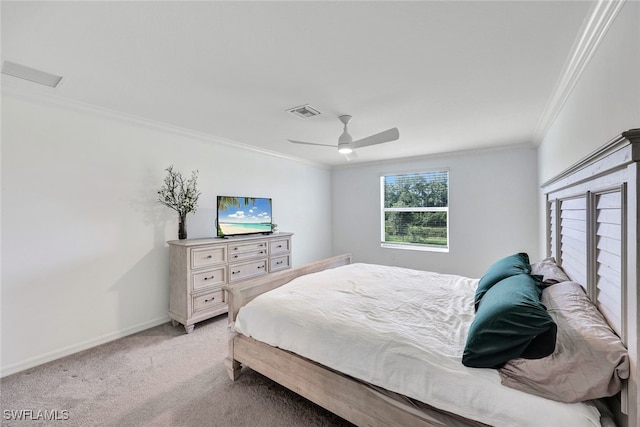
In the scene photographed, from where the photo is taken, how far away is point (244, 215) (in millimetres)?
4004

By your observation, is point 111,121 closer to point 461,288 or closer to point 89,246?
point 89,246

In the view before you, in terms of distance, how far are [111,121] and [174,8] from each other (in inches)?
84.0

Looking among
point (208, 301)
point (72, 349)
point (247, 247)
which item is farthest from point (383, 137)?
point (72, 349)

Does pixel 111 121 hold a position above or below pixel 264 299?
above

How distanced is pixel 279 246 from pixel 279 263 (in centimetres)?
26

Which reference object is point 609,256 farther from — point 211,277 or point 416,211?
point 416,211

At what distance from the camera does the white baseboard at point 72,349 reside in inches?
91.5

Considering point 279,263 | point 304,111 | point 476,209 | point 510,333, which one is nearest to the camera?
point 510,333

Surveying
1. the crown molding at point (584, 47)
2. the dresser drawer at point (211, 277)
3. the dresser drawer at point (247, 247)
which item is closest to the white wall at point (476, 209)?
the crown molding at point (584, 47)

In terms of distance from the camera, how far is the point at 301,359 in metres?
1.84

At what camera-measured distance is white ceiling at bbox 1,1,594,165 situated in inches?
56.4

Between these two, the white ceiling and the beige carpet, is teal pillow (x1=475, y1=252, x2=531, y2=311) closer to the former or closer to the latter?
the beige carpet

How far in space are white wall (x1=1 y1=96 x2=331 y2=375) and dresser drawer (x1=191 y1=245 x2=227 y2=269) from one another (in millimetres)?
521

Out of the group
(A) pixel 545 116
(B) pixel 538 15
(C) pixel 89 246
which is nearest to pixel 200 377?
(C) pixel 89 246
